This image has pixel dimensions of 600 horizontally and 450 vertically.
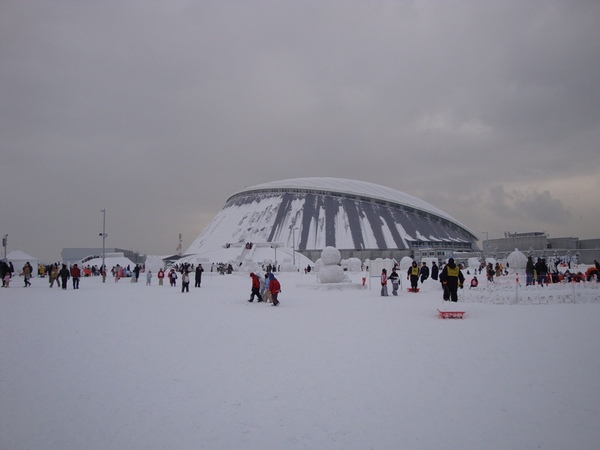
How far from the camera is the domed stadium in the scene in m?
56.5

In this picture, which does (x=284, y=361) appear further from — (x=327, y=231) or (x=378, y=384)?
(x=327, y=231)

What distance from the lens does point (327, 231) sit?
195 feet

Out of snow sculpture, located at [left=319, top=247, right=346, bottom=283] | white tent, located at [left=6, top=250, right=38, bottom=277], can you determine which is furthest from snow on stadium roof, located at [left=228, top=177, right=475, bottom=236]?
snow sculpture, located at [left=319, top=247, right=346, bottom=283]

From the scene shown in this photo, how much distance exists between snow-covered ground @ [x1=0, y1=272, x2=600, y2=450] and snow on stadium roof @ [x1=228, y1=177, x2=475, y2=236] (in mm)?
58043

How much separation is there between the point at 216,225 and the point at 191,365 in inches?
2665

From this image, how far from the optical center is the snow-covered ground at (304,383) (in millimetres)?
4227

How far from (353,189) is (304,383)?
64.8 meters

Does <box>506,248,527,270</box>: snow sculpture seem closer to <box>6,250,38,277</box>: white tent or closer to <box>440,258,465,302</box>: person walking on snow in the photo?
<box>440,258,465,302</box>: person walking on snow

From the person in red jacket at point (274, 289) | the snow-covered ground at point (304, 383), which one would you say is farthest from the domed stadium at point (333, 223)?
the snow-covered ground at point (304, 383)

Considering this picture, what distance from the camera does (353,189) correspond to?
69188 millimetres

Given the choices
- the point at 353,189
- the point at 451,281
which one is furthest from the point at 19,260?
the point at 353,189

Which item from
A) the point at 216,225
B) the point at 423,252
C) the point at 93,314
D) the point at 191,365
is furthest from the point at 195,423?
the point at 216,225

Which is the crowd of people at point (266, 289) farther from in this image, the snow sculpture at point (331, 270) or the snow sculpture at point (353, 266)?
the snow sculpture at point (353, 266)

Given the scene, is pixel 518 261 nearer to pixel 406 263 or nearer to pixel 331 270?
pixel 331 270
